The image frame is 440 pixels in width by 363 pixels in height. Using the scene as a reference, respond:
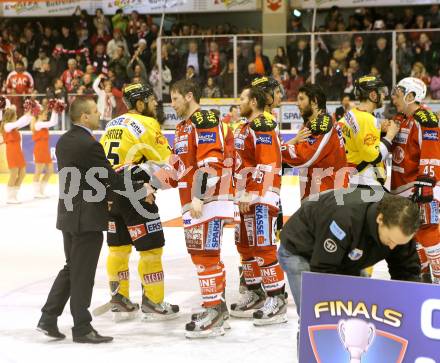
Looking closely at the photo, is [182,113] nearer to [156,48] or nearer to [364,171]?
[364,171]

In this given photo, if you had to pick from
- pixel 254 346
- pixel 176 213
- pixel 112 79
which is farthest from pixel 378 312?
pixel 112 79

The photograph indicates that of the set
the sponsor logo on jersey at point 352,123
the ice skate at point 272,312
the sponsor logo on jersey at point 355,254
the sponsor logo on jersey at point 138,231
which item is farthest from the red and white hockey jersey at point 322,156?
the sponsor logo on jersey at point 355,254

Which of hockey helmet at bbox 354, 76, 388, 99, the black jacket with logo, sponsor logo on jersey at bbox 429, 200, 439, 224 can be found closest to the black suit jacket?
the black jacket with logo

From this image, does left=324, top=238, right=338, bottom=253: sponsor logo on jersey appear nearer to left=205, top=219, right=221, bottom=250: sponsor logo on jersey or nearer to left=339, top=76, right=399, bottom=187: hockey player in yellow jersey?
left=205, top=219, right=221, bottom=250: sponsor logo on jersey

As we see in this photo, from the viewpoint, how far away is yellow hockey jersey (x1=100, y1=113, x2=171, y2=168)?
21.4ft

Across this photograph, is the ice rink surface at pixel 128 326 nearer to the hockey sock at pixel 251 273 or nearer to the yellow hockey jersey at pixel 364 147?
the hockey sock at pixel 251 273

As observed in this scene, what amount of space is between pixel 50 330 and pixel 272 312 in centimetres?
162

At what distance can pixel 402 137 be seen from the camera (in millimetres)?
7168

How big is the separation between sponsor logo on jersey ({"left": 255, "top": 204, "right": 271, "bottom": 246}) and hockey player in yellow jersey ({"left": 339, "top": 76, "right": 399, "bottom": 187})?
0.97 metres

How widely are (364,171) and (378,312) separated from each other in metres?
3.15

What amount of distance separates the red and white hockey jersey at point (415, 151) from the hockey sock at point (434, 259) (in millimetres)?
422

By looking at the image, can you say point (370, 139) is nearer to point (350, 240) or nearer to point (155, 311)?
point (155, 311)

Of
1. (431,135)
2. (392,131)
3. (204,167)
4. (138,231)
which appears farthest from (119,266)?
(431,135)

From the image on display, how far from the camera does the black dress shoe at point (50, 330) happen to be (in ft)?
20.0
